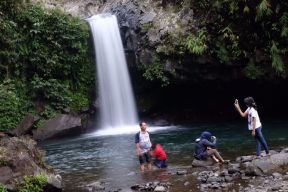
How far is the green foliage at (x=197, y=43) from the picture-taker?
946 inches

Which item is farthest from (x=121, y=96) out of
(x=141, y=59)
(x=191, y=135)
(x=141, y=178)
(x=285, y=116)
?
(x=141, y=178)

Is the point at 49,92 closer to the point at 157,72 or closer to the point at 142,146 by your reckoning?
the point at 157,72

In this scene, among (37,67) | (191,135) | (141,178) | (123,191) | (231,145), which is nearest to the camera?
(123,191)

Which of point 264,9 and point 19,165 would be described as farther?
point 264,9

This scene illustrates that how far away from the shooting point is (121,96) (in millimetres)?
28812

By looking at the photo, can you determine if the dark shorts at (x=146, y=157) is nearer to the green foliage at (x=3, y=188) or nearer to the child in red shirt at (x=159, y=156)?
the child in red shirt at (x=159, y=156)

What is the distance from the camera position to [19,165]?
11.8m

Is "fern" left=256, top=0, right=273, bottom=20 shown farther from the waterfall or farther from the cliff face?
the waterfall

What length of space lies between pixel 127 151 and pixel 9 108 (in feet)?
30.1

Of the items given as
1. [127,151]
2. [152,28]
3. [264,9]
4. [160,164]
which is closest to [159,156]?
[160,164]

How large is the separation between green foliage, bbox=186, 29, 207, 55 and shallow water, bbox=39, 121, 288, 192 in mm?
4330

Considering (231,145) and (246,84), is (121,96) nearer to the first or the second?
(246,84)

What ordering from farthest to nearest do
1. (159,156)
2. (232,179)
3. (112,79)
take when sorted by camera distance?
(112,79) < (159,156) < (232,179)

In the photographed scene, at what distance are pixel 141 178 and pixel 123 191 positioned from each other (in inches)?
67.0
